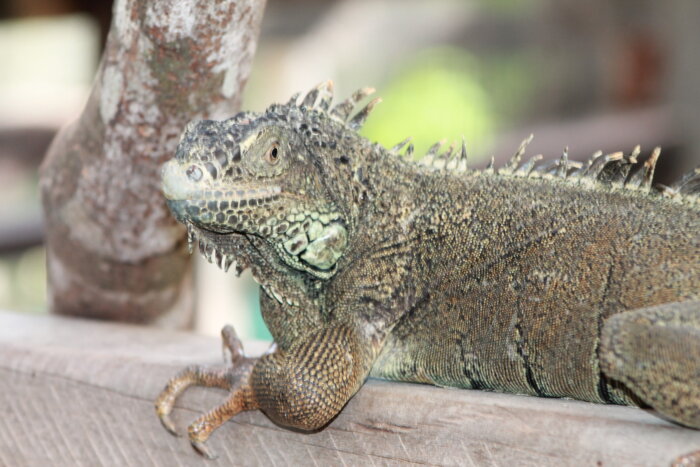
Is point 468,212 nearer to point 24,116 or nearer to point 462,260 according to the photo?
point 462,260

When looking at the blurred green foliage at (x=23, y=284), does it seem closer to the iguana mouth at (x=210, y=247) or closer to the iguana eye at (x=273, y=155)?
the iguana mouth at (x=210, y=247)

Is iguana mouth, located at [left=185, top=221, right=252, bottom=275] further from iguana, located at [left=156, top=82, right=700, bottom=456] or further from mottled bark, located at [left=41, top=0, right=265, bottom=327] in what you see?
mottled bark, located at [left=41, top=0, right=265, bottom=327]

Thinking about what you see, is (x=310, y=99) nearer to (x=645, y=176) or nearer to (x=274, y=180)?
(x=274, y=180)

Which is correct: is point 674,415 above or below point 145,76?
below

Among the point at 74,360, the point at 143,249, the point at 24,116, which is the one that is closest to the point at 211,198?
the point at 74,360

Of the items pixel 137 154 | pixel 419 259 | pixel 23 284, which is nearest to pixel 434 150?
pixel 419 259

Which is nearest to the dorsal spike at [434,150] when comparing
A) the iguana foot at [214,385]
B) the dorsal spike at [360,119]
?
the dorsal spike at [360,119]
